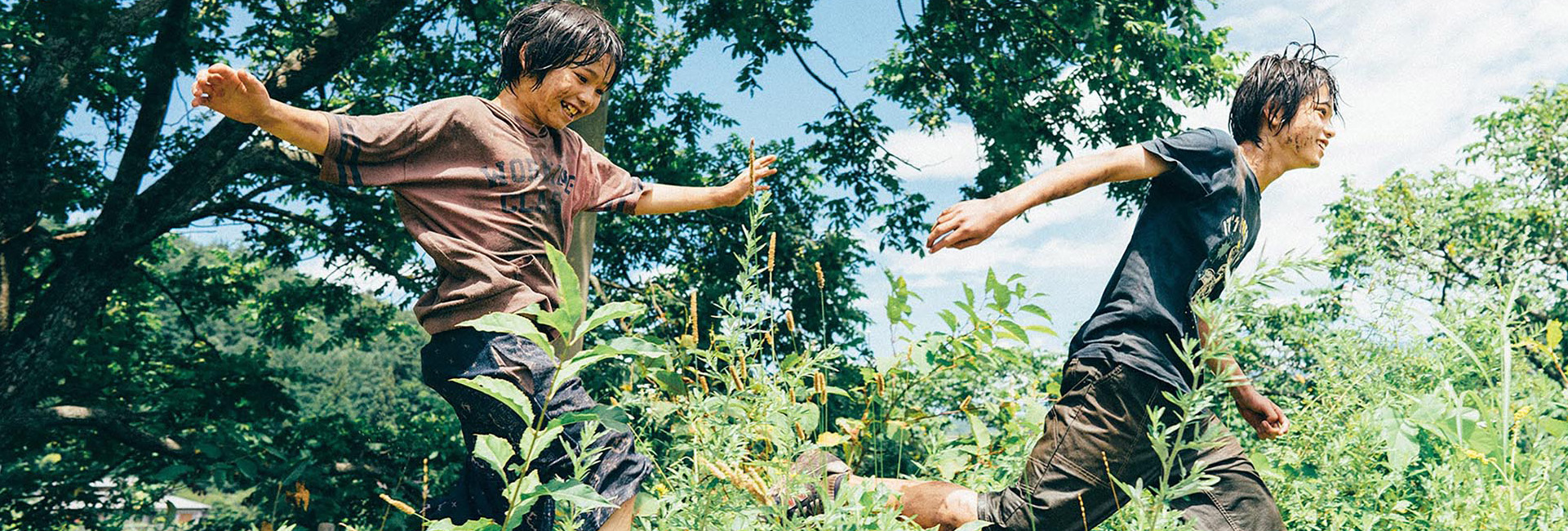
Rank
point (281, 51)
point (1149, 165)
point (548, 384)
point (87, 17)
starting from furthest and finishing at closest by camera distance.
A: 1. point (281, 51)
2. point (87, 17)
3. point (1149, 165)
4. point (548, 384)

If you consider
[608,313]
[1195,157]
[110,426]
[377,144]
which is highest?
[1195,157]

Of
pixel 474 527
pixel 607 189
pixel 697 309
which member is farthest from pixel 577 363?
pixel 697 309

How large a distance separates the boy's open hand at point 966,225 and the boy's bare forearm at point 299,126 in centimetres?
127

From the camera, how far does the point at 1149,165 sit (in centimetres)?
216

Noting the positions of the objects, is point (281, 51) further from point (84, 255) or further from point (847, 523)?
point (847, 523)

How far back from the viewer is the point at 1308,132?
2365mm

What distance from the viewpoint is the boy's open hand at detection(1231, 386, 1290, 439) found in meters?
2.49

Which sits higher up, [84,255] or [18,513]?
[84,255]

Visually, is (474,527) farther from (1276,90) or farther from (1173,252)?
(1276,90)

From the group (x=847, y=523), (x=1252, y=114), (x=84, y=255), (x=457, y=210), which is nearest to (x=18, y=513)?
(x=84, y=255)

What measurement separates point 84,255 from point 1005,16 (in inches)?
288

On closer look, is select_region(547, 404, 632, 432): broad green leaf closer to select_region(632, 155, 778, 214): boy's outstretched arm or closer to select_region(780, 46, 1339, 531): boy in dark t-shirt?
select_region(780, 46, 1339, 531): boy in dark t-shirt

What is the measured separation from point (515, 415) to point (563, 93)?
2.59 ft

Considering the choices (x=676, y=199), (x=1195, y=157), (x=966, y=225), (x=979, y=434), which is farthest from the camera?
(x=979, y=434)
